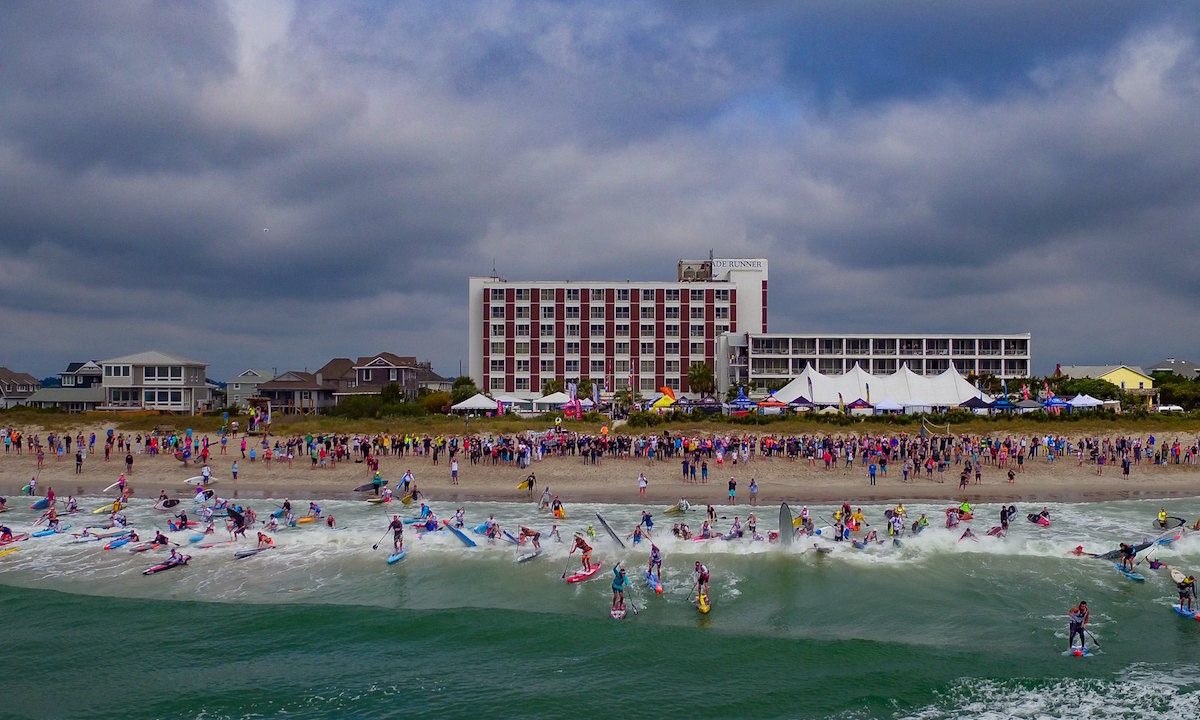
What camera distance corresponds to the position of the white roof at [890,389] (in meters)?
57.2

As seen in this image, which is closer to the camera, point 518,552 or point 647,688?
point 647,688

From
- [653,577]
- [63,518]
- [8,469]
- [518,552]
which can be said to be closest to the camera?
[653,577]

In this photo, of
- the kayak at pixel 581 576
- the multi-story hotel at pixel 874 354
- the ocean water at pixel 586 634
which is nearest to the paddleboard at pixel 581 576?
the kayak at pixel 581 576

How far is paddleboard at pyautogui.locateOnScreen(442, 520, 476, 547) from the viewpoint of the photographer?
28.0 metres

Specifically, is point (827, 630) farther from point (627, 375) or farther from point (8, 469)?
point (627, 375)

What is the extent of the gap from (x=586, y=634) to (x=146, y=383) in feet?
231

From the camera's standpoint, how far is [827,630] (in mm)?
20219

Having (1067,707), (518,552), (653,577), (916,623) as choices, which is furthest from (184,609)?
(1067,707)

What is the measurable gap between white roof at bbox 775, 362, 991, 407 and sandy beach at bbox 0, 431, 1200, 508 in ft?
39.9

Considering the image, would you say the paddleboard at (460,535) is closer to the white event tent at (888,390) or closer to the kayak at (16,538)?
the kayak at (16,538)

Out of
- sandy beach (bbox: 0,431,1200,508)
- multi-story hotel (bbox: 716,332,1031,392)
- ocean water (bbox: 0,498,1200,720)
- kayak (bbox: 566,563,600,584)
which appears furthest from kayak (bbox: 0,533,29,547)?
multi-story hotel (bbox: 716,332,1031,392)

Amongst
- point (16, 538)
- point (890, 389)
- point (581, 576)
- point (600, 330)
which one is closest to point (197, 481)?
point (16, 538)

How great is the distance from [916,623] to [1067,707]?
193 inches

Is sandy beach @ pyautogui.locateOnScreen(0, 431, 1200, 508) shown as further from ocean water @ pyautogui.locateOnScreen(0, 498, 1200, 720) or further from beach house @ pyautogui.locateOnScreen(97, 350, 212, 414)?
beach house @ pyautogui.locateOnScreen(97, 350, 212, 414)
